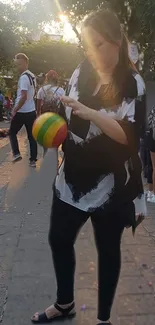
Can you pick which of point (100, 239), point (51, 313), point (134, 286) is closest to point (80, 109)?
point (100, 239)

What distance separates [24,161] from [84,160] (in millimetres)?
6563

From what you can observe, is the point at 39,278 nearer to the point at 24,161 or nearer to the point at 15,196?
the point at 15,196

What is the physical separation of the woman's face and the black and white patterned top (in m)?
0.14

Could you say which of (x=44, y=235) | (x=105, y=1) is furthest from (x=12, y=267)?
(x=105, y=1)

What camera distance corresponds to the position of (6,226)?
4.69 m

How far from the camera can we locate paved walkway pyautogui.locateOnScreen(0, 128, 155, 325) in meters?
2.99

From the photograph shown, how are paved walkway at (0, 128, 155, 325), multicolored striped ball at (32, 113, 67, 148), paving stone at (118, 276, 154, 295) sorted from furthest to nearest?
paving stone at (118, 276, 154, 295)
paved walkway at (0, 128, 155, 325)
multicolored striped ball at (32, 113, 67, 148)

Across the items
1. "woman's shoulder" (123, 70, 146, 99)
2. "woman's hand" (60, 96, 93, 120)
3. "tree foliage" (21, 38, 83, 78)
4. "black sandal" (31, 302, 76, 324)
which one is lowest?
"tree foliage" (21, 38, 83, 78)

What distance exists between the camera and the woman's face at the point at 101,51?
235cm

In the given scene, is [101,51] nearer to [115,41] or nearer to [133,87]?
[115,41]

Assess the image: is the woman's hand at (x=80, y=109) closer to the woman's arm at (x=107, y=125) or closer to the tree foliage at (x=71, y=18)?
the woman's arm at (x=107, y=125)

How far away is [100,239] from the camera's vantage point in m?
2.55

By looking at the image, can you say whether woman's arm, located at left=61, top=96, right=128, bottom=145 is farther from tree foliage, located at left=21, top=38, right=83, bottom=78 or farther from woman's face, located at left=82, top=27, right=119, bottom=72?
tree foliage, located at left=21, top=38, right=83, bottom=78

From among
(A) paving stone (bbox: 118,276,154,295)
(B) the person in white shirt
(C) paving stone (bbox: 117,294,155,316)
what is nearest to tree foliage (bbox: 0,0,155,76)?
(B) the person in white shirt
